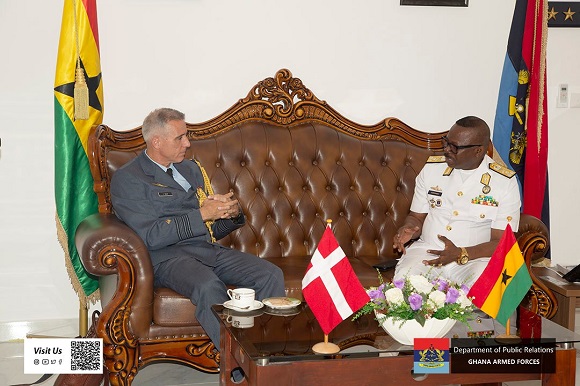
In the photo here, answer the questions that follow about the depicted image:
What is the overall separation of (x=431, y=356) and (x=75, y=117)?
7.54ft

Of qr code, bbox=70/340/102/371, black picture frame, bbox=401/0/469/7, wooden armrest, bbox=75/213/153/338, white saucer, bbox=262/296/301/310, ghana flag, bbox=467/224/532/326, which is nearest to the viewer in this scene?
ghana flag, bbox=467/224/532/326

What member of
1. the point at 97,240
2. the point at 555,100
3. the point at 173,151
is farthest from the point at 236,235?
the point at 555,100

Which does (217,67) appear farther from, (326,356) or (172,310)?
(326,356)

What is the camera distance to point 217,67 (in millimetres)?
4520

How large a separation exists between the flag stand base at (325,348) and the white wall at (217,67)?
2230 mm

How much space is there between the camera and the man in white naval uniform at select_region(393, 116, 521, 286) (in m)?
3.82

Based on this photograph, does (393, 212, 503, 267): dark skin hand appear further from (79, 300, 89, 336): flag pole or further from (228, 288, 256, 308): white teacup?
(79, 300, 89, 336): flag pole

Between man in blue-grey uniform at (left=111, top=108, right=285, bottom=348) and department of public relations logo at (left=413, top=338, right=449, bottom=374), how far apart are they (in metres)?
1.06

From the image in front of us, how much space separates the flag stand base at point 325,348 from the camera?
2.58 metres

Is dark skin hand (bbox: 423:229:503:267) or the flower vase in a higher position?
dark skin hand (bbox: 423:229:503:267)

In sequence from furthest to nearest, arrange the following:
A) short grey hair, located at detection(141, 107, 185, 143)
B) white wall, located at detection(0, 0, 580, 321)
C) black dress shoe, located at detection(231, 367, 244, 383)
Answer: white wall, located at detection(0, 0, 580, 321) < short grey hair, located at detection(141, 107, 185, 143) < black dress shoe, located at detection(231, 367, 244, 383)

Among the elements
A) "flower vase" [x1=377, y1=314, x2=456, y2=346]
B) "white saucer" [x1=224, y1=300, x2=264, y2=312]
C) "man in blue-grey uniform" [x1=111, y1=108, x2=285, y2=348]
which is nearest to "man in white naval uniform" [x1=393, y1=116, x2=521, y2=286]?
"man in blue-grey uniform" [x1=111, y1=108, x2=285, y2=348]

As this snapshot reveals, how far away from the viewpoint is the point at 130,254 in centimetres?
334

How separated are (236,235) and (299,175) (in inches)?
19.0
